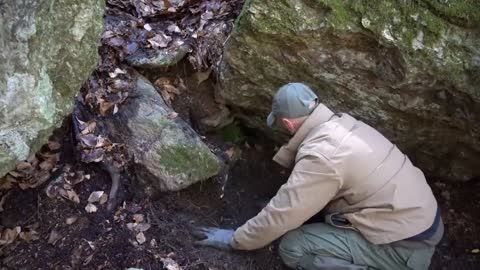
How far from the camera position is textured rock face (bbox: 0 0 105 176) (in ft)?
10.2

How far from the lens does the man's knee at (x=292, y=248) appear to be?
13.8 feet

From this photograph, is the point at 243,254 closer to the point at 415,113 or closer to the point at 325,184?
the point at 325,184

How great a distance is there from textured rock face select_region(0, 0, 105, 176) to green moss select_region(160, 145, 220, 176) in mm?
1014

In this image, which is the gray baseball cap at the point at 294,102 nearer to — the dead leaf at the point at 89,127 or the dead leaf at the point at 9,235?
the dead leaf at the point at 89,127

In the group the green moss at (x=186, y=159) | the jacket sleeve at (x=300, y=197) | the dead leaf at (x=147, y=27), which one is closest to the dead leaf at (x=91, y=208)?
the green moss at (x=186, y=159)

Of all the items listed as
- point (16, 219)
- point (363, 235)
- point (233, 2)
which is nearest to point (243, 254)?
point (363, 235)

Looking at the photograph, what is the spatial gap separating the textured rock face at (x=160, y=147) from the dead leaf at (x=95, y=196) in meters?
0.34

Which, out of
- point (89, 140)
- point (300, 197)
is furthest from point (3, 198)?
point (300, 197)

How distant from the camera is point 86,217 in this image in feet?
13.9

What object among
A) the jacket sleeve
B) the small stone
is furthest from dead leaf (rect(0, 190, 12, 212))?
the small stone

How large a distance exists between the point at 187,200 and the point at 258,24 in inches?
63.8

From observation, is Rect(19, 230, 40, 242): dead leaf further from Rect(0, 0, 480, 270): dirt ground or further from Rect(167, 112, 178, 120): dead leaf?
Rect(167, 112, 178, 120): dead leaf

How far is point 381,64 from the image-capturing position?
14.2 ft

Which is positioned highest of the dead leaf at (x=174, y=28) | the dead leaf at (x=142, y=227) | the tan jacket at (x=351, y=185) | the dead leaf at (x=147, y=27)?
the tan jacket at (x=351, y=185)
